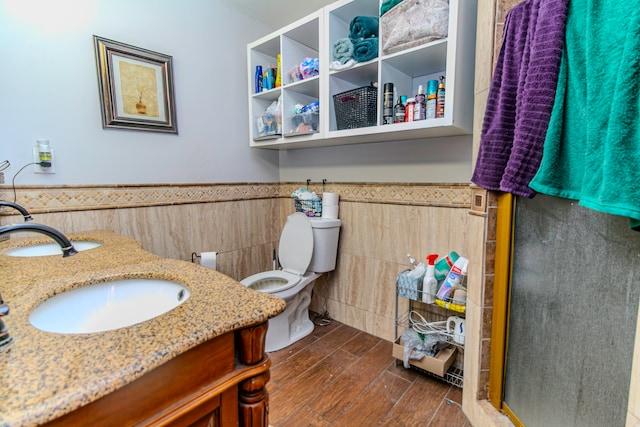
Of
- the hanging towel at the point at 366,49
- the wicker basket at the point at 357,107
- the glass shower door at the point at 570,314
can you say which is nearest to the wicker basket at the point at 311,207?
the wicker basket at the point at 357,107

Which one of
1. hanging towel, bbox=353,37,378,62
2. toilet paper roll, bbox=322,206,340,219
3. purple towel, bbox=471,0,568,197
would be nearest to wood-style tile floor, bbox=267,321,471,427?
toilet paper roll, bbox=322,206,340,219

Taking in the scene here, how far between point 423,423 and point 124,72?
2.46 m

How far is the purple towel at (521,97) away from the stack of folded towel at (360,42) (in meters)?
0.67

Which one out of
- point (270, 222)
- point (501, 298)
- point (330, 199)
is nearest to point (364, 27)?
point (330, 199)

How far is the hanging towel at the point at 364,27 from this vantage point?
1621 millimetres

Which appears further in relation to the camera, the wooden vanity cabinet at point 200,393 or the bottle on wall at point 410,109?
the bottle on wall at point 410,109

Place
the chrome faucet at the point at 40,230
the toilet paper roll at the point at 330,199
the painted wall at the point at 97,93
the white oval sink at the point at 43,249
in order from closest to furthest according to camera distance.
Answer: the chrome faucet at the point at 40,230, the white oval sink at the point at 43,249, the painted wall at the point at 97,93, the toilet paper roll at the point at 330,199

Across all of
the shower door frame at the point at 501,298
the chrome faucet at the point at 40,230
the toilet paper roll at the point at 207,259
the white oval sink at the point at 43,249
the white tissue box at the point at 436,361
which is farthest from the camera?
the toilet paper roll at the point at 207,259

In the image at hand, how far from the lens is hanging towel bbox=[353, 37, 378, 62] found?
160 centimetres

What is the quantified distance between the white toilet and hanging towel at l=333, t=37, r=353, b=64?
41.7 inches

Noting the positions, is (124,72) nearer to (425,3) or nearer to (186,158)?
(186,158)

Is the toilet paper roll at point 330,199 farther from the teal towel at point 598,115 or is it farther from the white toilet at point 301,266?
the teal towel at point 598,115

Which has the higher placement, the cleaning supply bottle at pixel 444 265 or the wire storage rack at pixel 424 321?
the cleaning supply bottle at pixel 444 265

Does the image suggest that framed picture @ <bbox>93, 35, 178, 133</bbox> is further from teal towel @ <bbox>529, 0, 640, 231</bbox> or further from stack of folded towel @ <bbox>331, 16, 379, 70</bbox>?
teal towel @ <bbox>529, 0, 640, 231</bbox>
